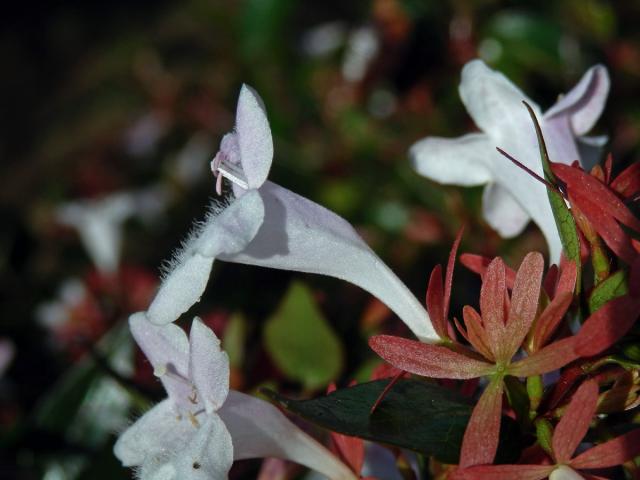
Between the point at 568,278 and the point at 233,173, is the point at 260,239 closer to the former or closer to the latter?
the point at 233,173

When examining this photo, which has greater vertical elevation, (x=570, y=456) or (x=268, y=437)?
(x=570, y=456)

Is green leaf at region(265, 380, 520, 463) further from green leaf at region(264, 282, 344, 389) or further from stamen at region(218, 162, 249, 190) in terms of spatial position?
green leaf at region(264, 282, 344, 389)

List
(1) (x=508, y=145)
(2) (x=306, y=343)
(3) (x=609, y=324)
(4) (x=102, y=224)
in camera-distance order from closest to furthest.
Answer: (3) (x=609, y=324) < (1) (x=508, y=145) < (2) (x=306, y=343) < (4) (x=102, y=224)

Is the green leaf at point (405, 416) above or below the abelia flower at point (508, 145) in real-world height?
→ below

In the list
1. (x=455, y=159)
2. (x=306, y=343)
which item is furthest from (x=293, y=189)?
(x=455, y=159)

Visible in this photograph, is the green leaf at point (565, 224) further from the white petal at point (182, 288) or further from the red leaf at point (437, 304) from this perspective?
the white petal at point (182, 288)

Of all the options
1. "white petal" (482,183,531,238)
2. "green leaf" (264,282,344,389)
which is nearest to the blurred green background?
"green leaf" (264,282,344,389)

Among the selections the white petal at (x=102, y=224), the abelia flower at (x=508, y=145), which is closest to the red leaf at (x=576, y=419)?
the abelia flower at (x=508, y=145)
